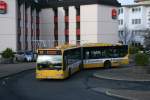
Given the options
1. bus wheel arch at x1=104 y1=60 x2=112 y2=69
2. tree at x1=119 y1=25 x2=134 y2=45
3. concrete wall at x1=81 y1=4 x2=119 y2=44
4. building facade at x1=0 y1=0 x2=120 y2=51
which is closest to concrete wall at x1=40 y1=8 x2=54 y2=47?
building facade at x1=0 y1=0 x2=120 y2=51

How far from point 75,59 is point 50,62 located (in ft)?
22.2

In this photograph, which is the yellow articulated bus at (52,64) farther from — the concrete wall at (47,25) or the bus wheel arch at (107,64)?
the concrete wall at (47,25)

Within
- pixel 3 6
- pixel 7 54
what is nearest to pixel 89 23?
pixel 3 6

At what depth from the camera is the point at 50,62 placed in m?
31.4

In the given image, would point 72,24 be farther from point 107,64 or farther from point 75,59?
point 75,59

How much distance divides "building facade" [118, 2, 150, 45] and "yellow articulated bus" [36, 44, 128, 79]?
6949cm

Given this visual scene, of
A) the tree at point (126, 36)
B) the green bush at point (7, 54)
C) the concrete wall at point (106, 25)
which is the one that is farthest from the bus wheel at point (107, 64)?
the tree at point (126, 36)

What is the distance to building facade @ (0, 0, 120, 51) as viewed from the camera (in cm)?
7431

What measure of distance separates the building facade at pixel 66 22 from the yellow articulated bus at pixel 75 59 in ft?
91.0

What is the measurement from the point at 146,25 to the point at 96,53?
7393 cm

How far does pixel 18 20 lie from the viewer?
67.6 metres

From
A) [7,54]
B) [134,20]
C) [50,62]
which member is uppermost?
[134,20]

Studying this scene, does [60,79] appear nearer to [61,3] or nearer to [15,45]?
[15,45]

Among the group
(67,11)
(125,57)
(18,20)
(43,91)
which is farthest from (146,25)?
(43,91)
